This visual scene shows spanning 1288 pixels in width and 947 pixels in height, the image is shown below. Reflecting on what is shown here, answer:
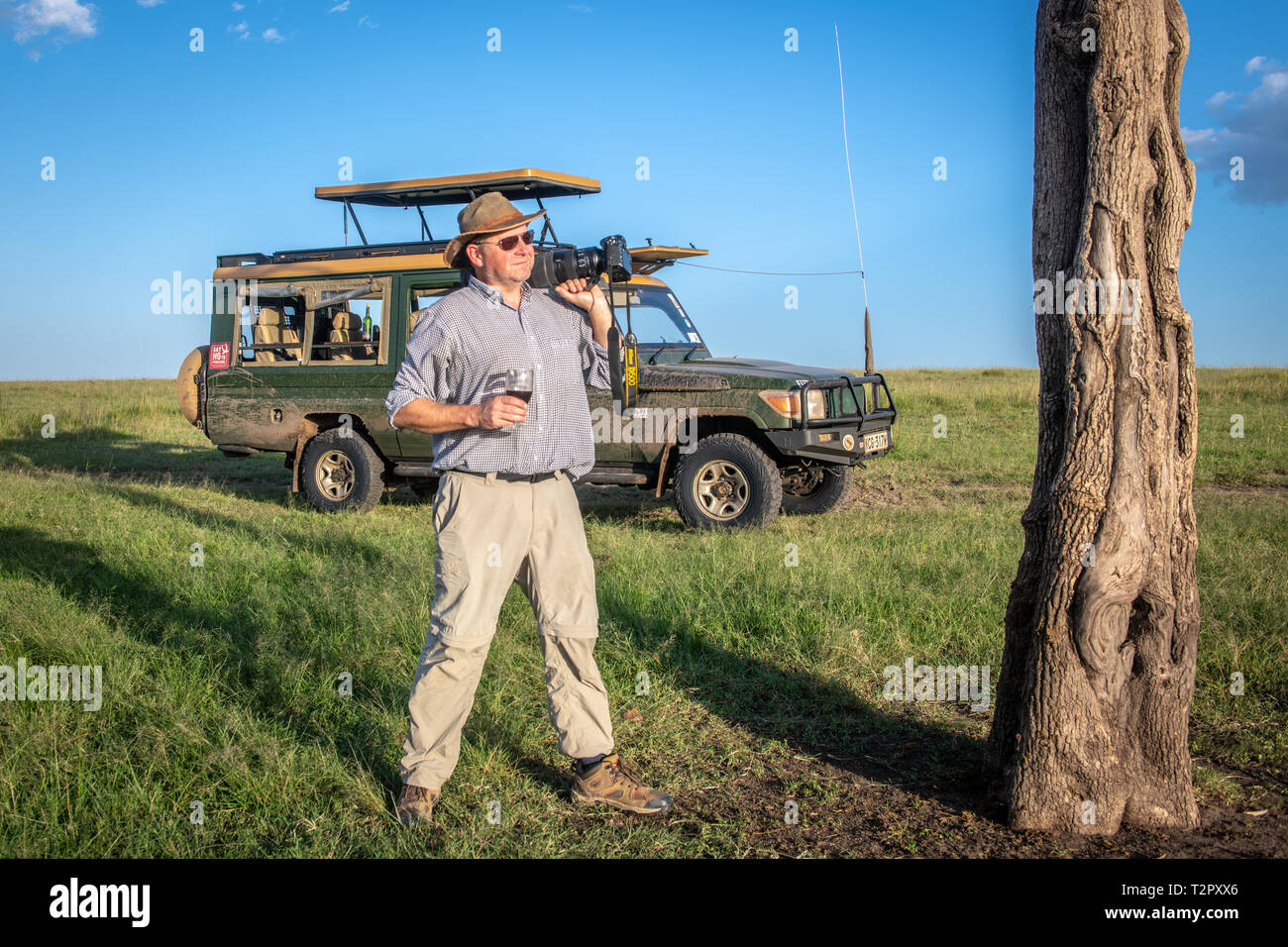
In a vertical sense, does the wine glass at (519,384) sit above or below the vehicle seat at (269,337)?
below

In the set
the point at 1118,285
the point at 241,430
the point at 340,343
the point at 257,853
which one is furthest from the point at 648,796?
the point at 241,430

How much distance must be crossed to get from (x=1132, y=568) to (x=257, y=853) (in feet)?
9.31

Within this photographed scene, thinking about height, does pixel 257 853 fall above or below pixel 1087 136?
below

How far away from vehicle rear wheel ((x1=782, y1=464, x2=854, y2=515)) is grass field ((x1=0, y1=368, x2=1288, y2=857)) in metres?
0.38

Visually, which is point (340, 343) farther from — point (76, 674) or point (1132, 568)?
point (1132, 568)

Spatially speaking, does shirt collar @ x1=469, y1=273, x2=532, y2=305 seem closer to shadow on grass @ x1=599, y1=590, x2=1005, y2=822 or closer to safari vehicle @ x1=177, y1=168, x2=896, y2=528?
shadow on grass @ x1=599, y1=590, x2=1005, y2=822

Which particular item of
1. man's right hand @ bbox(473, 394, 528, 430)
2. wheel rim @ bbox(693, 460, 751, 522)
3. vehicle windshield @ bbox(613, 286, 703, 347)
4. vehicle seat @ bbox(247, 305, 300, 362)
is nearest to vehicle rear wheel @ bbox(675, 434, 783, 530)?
wheel rim @ bbox(693, 460, 751, 522)

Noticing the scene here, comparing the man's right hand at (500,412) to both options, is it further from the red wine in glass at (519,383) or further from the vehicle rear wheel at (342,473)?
the vehicle rear wheel at (342,473)

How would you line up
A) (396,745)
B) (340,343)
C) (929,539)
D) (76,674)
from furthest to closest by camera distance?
(340,343) → (929,539) → (76,674) → (396,745)

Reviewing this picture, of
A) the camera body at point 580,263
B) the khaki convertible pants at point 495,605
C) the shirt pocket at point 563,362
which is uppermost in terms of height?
the camera body at point 580,263

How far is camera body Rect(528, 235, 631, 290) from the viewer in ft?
11.5

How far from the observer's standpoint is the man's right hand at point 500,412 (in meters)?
3.02

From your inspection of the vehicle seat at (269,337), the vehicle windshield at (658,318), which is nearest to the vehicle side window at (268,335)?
the vehicle seat at (269,337)

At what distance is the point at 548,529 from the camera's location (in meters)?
3.30
